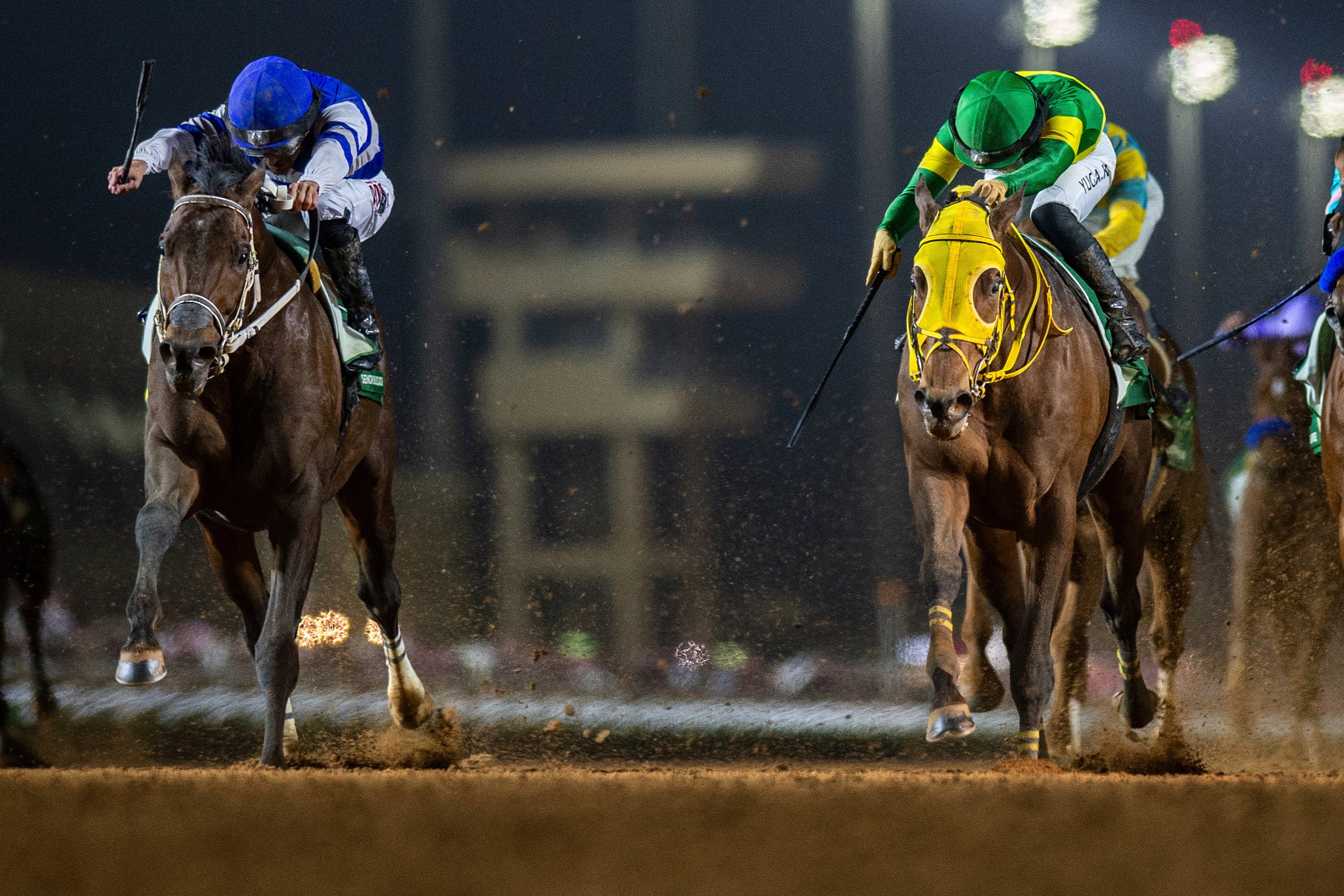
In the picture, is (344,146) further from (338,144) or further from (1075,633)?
(1075,633)

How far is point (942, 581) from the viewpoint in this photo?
368 cm

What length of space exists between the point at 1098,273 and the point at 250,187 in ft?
8.53

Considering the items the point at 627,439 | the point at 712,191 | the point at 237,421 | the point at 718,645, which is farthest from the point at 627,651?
the point at 237,421

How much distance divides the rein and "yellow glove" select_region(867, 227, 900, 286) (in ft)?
5.76

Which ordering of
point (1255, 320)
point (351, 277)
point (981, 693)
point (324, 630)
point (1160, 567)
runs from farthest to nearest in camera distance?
point (324, 630) < point (1160, 567) < point (981, 693) < point (1255, 320) < point (351, 277)

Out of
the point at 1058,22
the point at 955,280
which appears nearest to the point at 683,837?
the point at 955,280

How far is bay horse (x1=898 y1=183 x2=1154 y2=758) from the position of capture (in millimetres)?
3525

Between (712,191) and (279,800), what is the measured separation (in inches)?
190

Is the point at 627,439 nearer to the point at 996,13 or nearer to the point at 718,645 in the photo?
the point at 718,645

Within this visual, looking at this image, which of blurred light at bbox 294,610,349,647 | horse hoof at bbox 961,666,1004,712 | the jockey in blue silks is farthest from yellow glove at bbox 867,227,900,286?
blurred light at bbox 294,610,349,647

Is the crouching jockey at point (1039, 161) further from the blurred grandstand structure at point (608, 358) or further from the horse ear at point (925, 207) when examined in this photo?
the blurred grandstand structure at point (608, 358)

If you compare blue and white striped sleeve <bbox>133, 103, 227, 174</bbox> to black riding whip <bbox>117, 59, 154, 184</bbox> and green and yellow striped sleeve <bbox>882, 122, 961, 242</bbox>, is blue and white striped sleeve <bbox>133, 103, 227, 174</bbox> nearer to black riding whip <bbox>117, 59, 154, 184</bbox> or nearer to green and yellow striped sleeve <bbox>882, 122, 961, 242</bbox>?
black riding whip <bbox>117, 59, 154, 184</bbox>

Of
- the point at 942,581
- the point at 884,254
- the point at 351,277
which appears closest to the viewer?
the point at 942,581

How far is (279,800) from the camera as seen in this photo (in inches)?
109
